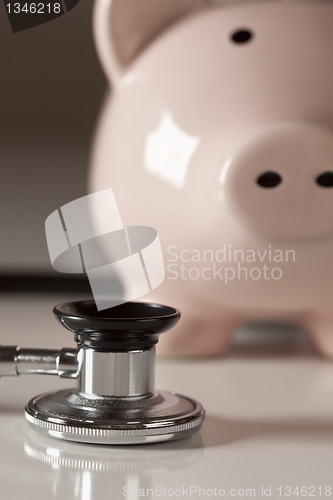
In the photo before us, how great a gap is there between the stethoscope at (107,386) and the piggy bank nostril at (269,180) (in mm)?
237

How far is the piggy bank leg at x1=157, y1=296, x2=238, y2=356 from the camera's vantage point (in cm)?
88

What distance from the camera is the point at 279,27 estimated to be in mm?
819

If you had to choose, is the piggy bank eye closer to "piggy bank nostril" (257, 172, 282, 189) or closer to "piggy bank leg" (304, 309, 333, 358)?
"piggy bank nostril" (257, 172, 282, 189)

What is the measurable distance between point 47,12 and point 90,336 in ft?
2.25

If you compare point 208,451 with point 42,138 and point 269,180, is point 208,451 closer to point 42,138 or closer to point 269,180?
point 269,180

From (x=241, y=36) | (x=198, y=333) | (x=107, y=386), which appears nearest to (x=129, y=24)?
(x=241, y=36)

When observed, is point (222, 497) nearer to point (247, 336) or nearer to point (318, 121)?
point (318, 121)

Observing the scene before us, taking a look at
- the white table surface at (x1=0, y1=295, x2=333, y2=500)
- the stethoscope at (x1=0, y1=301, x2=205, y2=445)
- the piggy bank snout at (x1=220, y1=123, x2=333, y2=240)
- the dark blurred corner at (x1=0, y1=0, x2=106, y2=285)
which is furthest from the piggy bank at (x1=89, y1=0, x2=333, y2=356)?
the dark blurred corner at (x1=0, y1=0, x2=106, y2=285)

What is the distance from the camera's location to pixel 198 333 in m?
0.89

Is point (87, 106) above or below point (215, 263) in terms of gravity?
above

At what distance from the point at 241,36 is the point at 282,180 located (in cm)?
18

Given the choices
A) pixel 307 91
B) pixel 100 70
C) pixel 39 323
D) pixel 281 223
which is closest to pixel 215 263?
pixel 281 223

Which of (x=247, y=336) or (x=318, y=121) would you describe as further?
(x=247, y=336)

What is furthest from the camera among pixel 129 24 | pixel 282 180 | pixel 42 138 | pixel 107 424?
pixel 42 138
